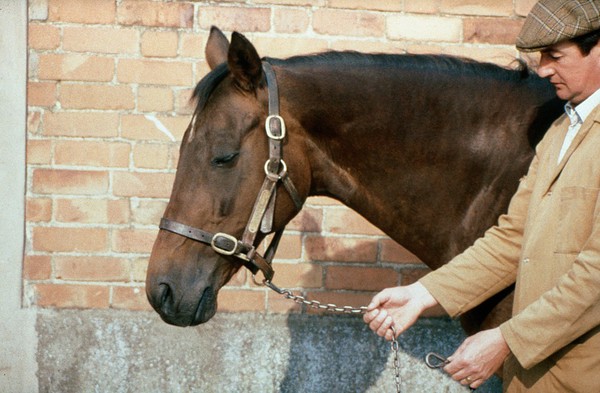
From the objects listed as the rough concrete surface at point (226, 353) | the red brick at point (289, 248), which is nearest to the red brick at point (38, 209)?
the rough concrete surface at point (226, 353)

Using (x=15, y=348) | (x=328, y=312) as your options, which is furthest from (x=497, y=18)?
(x=15, y=348)

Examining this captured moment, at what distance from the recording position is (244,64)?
232cm

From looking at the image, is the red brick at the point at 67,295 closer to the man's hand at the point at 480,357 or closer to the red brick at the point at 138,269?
the red brick at the point at 138,269

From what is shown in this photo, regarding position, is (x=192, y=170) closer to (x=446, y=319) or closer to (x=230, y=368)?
(x=230, y=368)

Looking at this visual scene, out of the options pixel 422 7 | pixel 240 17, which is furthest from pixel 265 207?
pixel 422 7

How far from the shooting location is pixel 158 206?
3.62m

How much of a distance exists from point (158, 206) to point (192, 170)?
135 cm

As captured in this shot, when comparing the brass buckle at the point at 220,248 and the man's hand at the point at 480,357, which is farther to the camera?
the brass buckle at the point at 220,248

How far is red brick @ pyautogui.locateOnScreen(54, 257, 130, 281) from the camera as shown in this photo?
3.62m

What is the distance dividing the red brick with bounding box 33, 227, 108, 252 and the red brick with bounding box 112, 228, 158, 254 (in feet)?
0.18

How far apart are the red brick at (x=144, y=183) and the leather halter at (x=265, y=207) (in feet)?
4.13

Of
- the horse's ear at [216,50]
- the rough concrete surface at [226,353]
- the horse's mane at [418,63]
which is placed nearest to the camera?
the horse's mane at [418,63]

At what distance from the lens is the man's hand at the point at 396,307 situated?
1.99 meters

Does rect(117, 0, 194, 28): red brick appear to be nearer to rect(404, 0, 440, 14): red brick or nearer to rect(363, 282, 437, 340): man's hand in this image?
rect(404, 0, 440, 14): red brick
